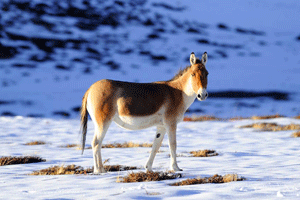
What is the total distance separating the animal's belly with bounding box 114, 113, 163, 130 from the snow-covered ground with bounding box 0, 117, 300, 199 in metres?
0.97

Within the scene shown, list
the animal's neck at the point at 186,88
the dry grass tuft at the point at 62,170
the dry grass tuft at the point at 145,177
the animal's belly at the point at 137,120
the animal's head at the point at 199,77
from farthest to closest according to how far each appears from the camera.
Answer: the animal's neck at the point at 186,88, the dry grass tuft at the point at 62,170, the animal's belly at the point at 137,120, the animal's head at the point at 199,77, the dry grass tuft at the point at 145,177

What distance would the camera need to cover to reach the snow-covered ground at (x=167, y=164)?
617 cm

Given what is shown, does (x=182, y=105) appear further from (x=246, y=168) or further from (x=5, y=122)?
(x=5, y=122)

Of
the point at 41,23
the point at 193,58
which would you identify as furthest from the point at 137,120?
the point at 41,23

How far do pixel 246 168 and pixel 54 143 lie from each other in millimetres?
7522

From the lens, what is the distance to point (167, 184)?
6.90 metres

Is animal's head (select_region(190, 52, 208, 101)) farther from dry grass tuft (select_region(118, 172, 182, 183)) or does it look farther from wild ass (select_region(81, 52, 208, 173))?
dry grass tuft (select_region(118, 172, 182, 183))

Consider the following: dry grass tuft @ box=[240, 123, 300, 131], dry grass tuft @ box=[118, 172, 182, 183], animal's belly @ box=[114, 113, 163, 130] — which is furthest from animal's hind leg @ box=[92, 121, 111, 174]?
dry grass tuft @ box=[240, 123, 300, 131]

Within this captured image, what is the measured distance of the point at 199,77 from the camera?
26.6 ft

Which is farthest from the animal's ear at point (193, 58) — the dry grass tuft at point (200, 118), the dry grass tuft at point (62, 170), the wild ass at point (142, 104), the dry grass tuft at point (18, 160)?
the dry grass tuft at point (200, 118)

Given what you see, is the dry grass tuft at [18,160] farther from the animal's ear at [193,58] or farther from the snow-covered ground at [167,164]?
the animal's ear at [193,58]

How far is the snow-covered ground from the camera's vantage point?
6.17 meters

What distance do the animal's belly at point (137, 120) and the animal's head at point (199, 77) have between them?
0.94 metres

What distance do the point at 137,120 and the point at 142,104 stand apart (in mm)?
340
